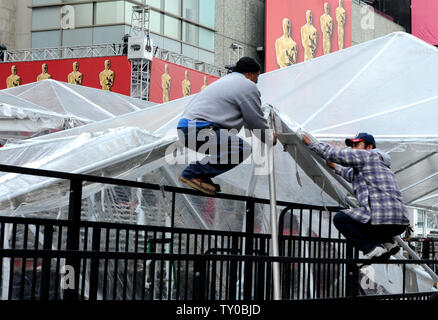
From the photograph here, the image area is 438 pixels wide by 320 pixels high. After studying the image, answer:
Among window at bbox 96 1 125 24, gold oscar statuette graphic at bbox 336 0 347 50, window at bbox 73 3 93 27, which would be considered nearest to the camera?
window at bbox 96 1 125 24

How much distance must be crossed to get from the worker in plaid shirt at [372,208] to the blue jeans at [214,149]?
98 cm

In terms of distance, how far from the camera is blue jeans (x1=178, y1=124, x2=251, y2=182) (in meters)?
6.46

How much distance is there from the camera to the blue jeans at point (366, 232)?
683cm

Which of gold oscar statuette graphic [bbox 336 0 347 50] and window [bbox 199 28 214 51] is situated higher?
gold oscar statuette graphic [bbox 336 0 347 50]

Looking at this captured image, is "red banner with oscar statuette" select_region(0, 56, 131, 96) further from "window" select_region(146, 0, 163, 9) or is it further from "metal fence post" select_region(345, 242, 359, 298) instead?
"metal fence post" select_region(345, 242, 359, 298)

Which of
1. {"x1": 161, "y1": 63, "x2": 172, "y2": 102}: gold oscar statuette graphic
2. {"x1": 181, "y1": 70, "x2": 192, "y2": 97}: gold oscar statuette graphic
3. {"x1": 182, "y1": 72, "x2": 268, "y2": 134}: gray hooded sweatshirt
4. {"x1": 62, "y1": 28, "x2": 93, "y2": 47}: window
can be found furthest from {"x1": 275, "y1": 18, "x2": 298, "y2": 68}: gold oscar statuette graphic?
{"x1": 182, "y1": 72, "x2": 268, "y2": 134}: gray hooded sweatshirt

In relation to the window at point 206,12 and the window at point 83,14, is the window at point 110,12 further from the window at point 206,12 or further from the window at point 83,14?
the window at point 206,12

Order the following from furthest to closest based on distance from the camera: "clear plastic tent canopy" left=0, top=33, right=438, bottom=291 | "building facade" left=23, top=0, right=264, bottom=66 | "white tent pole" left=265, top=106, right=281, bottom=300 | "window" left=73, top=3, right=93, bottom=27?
"window" left=73, top=3, right=93, bottom=27 → "building facade" left=23, top=0, right=264, bottom=66 → "clear plastic tent canopy" left=0, top=33, right=438, bottom=291 → "white tent pole" left=265, top=106, right=281, bottom=300

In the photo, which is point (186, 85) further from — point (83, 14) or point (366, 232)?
point (366, 232)

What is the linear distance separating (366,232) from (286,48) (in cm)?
3862

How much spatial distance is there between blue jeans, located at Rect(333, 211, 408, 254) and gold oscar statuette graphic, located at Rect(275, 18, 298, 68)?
37963mm

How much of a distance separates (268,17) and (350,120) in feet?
119

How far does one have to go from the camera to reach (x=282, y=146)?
30.5 feet
